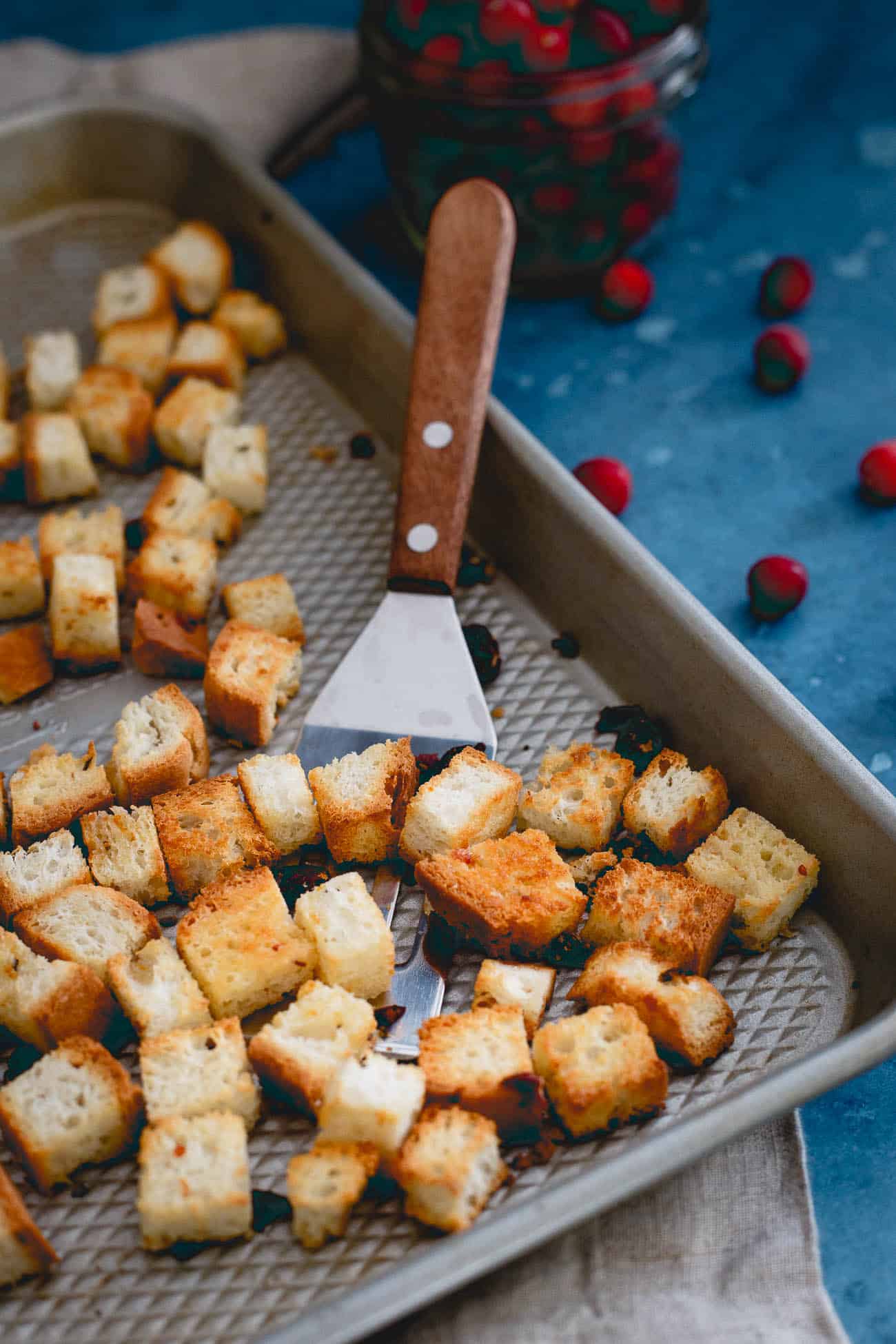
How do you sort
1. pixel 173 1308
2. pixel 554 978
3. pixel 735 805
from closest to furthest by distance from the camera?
pixel 173 1308 → pixel 554 978 → pixel 735 805

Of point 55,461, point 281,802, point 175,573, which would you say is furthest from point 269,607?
point 55,461

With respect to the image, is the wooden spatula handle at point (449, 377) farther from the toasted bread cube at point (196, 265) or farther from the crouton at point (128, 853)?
the toasted bread cube at point (196, 265)

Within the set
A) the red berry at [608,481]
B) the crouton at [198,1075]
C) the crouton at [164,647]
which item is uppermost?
the red berry at [608,481]

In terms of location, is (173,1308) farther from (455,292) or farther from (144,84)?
(144,84)

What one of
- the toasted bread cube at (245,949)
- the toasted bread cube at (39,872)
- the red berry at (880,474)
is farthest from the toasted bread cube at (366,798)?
the red berry at (880,474)

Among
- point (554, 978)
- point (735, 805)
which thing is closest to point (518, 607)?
point (735, 805)

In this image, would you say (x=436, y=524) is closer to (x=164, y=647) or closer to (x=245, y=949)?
(x=164, y=647)

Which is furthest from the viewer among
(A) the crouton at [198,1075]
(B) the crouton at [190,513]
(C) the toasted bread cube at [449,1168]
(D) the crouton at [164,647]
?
(B) the crouton at [190,513]
